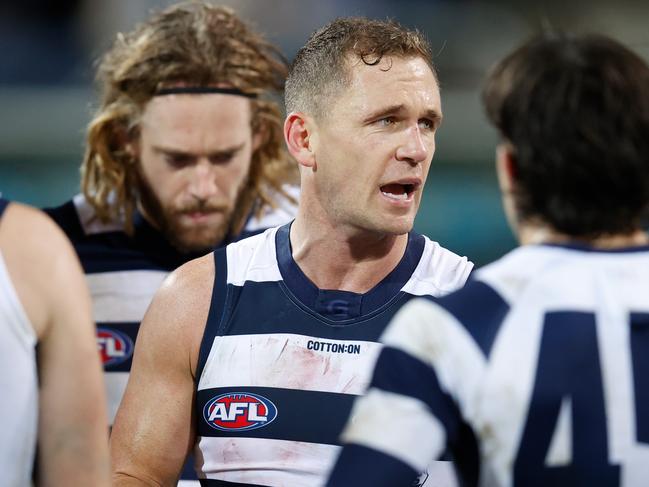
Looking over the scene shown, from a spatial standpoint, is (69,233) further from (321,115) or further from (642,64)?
(642,64)

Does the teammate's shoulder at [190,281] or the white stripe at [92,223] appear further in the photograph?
the white stripe at [92,223]

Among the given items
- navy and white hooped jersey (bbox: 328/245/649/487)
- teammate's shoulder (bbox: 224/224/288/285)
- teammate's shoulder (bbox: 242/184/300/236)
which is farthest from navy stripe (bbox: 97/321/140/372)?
navy and white hooped jersey (bbox: 328/245/649/487)

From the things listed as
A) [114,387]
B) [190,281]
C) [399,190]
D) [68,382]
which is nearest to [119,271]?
[114,387]

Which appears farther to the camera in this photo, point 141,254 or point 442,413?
point 141,254

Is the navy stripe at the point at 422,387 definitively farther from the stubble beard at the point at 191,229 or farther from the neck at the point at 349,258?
the stubble beard at the point at 191,229

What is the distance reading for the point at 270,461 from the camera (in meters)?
2.79

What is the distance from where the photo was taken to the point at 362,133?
294cm

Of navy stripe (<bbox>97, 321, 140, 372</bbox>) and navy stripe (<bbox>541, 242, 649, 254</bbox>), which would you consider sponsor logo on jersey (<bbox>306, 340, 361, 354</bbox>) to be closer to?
navy stripe (<bbox>541, 242, 649, 254</bbox>)

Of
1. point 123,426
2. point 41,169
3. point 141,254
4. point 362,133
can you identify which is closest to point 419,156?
point 362,133

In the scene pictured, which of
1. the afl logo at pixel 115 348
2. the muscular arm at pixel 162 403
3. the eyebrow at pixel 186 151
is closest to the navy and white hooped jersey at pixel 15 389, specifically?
the muscular arm at pixel 162 403

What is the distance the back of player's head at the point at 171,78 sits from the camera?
4.38 metres

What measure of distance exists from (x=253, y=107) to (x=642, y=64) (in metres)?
2.87

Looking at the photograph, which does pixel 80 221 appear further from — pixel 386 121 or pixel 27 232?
pixel 27 232

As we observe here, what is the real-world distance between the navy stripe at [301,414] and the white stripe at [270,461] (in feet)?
0.06
